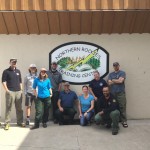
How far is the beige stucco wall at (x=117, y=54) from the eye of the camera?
398 inches

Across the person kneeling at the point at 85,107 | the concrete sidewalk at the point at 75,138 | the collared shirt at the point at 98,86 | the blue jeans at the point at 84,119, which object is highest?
the collared shirt at the point at 98,86

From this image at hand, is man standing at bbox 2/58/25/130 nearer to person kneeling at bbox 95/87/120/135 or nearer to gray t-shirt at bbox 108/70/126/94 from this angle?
person kneeling at bbox 95/87/120/135

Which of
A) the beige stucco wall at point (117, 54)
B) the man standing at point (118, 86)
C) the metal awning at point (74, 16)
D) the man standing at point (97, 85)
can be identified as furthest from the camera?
the beige stucco wall at point (117, 54)

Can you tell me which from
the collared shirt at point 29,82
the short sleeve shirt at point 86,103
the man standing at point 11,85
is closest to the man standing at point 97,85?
the short sleeve shirt at point 86,103

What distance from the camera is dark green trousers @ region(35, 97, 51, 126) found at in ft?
30.0

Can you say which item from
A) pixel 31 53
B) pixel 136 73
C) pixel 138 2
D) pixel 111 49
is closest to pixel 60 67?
pixel 31 53

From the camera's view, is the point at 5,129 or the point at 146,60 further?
the point at 146,60

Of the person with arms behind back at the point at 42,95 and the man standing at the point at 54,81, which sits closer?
the person with arms behind back at the point at 42,95

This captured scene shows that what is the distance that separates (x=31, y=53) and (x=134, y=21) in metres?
3.05

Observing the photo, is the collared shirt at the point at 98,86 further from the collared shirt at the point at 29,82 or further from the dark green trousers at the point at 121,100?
the collared shirt at the point at 29,82

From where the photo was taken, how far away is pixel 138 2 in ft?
30.5

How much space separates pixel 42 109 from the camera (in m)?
9.26

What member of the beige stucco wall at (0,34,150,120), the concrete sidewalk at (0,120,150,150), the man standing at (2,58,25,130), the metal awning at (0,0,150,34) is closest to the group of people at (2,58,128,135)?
the man standing at (2,58,25,130)

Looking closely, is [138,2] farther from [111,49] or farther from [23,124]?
[23,124]
